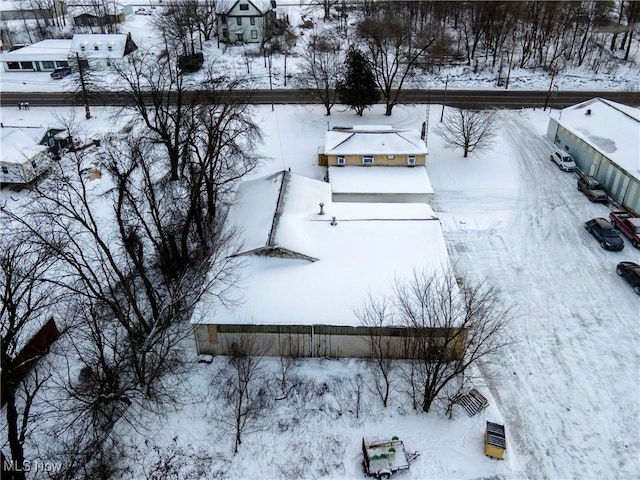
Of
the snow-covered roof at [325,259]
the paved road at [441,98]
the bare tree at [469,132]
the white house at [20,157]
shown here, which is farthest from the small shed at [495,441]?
the paved road at [441,98]

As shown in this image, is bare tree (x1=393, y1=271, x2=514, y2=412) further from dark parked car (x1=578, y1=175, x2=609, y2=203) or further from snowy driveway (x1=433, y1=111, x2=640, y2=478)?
dark parked car (x1=578, y1=175, x2=609, y2=203)

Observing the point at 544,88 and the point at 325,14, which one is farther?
the point at 325,14

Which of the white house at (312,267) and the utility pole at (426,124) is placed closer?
the white house at (312,267)

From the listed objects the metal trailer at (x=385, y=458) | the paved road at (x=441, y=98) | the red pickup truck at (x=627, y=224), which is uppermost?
the paved road at (x=441, y=98)

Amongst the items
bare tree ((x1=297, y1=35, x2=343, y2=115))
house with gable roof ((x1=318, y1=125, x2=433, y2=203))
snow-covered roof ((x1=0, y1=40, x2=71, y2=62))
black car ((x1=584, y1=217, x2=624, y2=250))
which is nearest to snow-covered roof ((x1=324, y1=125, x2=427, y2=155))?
house with gable roof ((x1=318, y1=125, x2=433, y2=203))

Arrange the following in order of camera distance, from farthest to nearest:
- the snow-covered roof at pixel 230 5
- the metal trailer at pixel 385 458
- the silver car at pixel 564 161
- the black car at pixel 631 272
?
the snow-covered roof at pixel 230 5 → the silver car at pixel 564 161 → the black car at pixel 631 272 → the metal trailer at pixel 385 458

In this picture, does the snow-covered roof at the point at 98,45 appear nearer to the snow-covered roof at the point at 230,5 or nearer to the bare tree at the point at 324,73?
the snow-covered roof at the point at 230,5

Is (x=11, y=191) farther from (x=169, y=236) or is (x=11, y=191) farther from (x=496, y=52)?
(x=496, y=52)

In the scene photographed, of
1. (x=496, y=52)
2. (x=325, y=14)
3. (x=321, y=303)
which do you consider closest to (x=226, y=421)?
(x=321, y=303)
